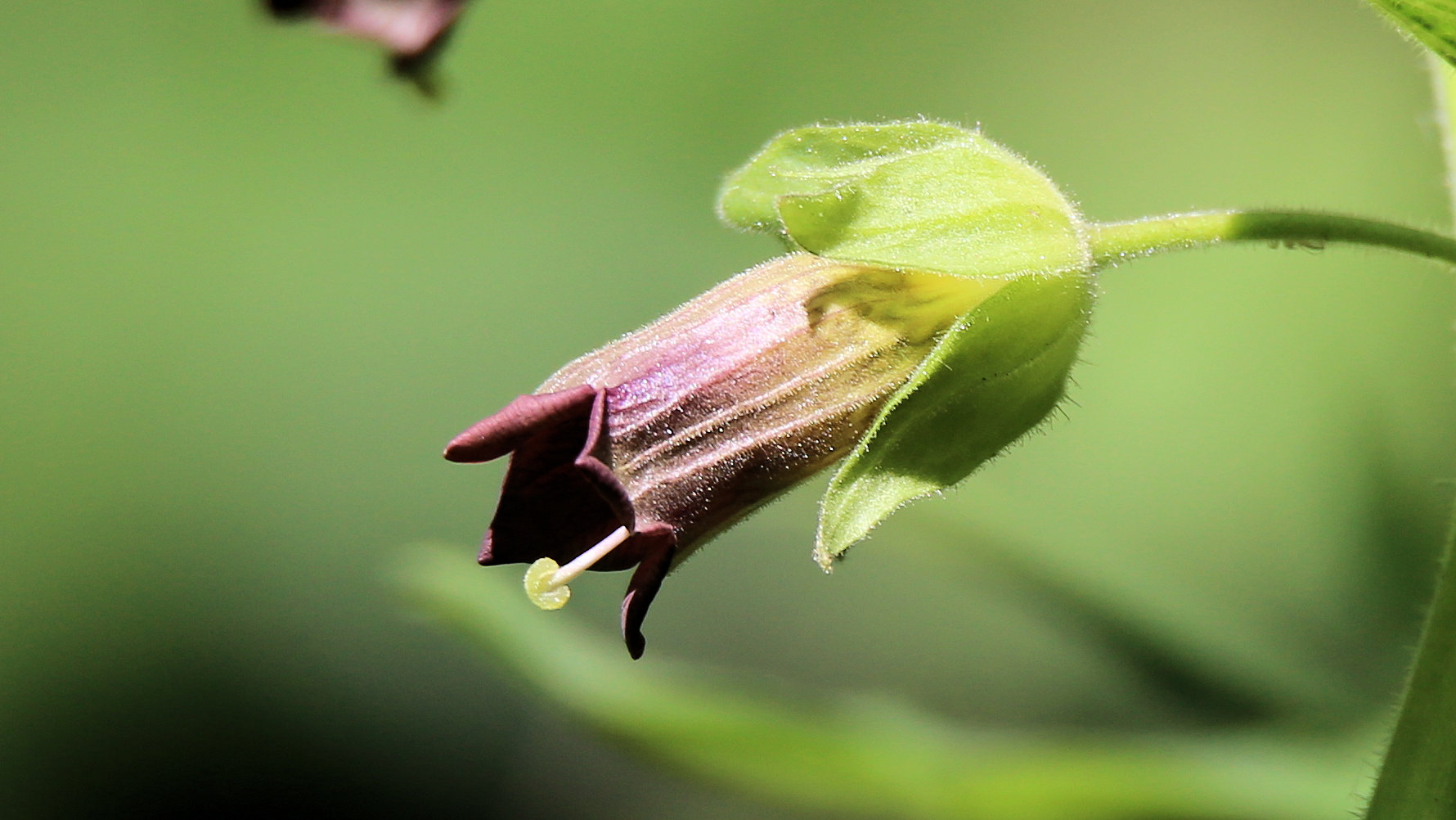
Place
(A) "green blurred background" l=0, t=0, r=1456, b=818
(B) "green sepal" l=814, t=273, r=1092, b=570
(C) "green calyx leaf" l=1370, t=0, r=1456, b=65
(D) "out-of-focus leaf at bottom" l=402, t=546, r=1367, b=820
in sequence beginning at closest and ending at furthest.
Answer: (C) "green calyx leaf" l=1370, t=0, r=1456, b=65, (B) "green sepal" l=814, t=273, r=1092, b=570, (D) "out-of-focus leaf at bottom" l=402, t=546, r=1367, b=820, (A) "green blurred background" l=0, t=0, r=1456, b=818

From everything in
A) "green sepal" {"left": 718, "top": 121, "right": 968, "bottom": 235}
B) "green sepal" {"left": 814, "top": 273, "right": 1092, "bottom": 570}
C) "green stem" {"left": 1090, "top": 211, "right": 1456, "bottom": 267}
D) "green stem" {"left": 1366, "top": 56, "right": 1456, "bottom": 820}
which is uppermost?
"green sepal" {"left": 718, "top": 121, "right": 968, "bottom": 235}

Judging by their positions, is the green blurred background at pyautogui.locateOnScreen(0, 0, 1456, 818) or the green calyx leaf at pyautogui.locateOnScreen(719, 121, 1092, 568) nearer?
the green calyx leaf at pyautogui.locateOnScreen(719, 121, 1092, 568)

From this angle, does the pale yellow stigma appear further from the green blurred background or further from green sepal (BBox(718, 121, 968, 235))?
the green blurred background

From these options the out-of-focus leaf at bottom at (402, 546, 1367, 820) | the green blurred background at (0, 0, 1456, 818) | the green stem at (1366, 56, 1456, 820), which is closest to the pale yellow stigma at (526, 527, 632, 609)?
the green stem at (1366, 56, 1456, 820)

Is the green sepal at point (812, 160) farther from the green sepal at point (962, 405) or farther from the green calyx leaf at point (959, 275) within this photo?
the green sepal at point (962, 405)

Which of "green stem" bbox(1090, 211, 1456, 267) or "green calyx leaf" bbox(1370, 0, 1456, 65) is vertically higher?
"green calyx leaf" bbox(1370, 0, 1456, 65)

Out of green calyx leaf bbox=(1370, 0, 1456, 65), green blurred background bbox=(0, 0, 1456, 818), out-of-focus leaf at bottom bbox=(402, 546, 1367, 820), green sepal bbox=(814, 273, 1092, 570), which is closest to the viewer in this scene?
green calyx leaf bbox=(1370, 0, 1456, 65)

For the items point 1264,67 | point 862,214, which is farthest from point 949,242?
point 1264,67

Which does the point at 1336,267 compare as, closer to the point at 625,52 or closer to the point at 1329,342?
the point at 1329,342
